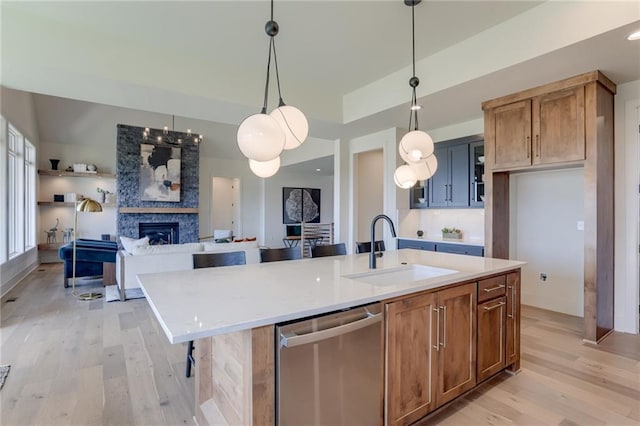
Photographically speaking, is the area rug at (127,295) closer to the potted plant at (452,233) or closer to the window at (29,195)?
the window at (29,195)

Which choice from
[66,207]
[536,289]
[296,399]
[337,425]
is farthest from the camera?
[66,207]

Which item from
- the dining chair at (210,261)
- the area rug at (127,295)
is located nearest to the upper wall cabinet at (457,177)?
the dining chair at (210,261)

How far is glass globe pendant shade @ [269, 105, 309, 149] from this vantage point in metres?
2.07

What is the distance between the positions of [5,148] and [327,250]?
18.1 feet

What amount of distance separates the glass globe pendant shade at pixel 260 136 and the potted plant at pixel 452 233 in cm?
390

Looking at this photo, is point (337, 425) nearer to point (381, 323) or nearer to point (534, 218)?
point (381, 323)

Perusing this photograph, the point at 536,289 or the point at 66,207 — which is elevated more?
the point at 66,207

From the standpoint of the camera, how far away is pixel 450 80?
3332 mm

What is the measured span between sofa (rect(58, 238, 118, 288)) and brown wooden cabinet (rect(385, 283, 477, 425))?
212 inches

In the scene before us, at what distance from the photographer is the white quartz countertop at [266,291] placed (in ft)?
3.99

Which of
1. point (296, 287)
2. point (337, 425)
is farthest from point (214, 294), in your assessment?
point (337, 425)

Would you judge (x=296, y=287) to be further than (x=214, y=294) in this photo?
Yes

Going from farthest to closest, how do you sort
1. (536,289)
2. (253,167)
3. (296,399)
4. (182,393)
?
1. (536,289)
2. (253,167)
3. (182,393)
4. (296,399)

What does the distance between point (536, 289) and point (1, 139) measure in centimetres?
806
